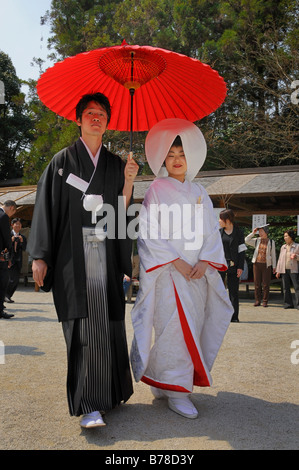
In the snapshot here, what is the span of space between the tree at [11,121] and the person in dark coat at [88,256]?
69.2 feet

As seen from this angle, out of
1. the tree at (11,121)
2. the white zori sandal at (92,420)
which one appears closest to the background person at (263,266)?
the white zori sandal at (92,420)

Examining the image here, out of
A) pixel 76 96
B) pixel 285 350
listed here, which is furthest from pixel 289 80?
pixel 76 96

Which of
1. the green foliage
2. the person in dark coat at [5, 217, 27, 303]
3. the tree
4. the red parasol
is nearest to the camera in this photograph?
the red parasol

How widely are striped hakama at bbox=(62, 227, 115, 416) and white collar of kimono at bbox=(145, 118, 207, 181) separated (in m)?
0.79

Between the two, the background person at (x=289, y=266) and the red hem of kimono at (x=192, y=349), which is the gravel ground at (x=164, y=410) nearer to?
the red hem of kimono at (x=192, y=349)

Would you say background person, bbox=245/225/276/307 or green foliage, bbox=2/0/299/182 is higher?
green foliage, bbox=2/0/299/182

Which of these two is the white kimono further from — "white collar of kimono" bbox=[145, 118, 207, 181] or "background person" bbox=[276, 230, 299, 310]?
"background person" bbox=[276, 230, 299, 310]

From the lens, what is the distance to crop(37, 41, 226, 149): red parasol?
9.96 feet

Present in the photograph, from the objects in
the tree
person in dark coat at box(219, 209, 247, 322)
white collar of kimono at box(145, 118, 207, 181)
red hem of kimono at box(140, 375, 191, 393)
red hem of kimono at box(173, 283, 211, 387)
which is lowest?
red hem of kimono at box(140, 375, 191, 393)

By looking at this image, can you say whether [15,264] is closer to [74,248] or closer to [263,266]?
[263,266]

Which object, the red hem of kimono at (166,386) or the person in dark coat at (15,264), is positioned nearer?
the red hem of kimono at (166,386)

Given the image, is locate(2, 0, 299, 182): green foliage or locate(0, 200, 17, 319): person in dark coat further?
locate(2, 0, 299, 182): green foliage

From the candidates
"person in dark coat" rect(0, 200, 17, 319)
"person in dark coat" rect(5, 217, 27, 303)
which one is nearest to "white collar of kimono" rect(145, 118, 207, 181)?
"person in dark coat" rect(0, 200, 17, 319)

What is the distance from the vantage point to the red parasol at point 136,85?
120 inches
